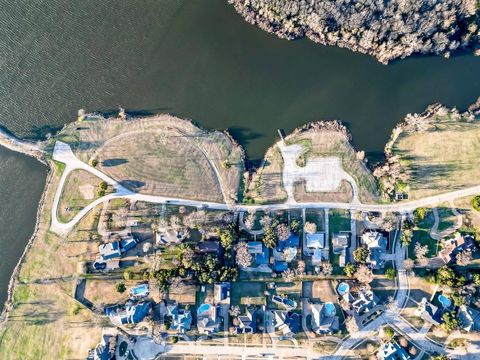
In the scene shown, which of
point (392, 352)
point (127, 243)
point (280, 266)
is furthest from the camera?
point (127, 243)

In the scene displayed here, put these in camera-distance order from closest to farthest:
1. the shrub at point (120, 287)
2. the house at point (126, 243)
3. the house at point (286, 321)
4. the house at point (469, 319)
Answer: the house at point (469, 319)
the house at point (286, 321)
the shrub at point (120, 287)
the house at point (126, 243)

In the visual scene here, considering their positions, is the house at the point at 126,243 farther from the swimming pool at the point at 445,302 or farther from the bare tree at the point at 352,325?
the swimming pool at the point at 445,302

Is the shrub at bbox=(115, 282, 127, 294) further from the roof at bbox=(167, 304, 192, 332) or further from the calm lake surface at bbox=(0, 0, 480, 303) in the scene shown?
the calm lake surface at bbox=(0, 0, 480, 303)

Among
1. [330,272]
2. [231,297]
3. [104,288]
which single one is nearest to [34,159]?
[104,288]

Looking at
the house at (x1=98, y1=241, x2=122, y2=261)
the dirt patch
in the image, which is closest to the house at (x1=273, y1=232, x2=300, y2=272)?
the dirt patch

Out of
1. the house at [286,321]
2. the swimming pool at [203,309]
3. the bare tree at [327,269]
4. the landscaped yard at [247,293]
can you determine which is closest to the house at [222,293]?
the landscaped yard at [247,293]

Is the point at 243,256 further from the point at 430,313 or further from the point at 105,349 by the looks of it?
the point at 430,313

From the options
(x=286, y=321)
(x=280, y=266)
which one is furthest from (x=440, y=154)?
(x=286, y=321)
